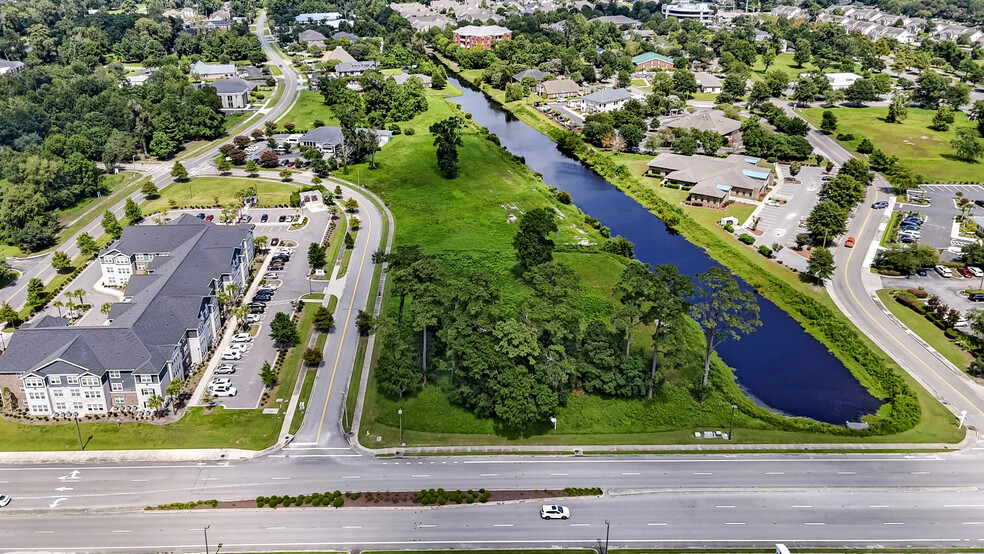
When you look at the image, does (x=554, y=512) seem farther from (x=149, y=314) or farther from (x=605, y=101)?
(x=605, y=101)

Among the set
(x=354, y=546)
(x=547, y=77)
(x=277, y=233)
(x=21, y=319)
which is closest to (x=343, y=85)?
(x=547, y=77)

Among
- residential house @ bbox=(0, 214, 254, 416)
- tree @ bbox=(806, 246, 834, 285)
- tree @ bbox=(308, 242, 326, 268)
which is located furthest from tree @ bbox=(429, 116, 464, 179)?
tree @ bbox=(806, 246, 834, 285)

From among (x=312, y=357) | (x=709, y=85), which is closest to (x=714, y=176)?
(x=709, y=85)

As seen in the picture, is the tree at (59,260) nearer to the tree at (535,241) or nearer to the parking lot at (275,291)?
the parking lot at (275,291)

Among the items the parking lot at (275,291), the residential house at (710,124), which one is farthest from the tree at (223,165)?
the residential house at (710,124)

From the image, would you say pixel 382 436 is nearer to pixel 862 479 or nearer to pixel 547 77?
pixel 862 479

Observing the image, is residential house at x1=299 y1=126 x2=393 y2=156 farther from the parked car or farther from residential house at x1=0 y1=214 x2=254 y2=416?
the parked car

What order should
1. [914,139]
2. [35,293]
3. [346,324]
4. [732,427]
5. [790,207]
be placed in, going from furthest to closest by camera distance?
[914,139]
[790,207]
[35,293]
[346,324]
[732,427]
